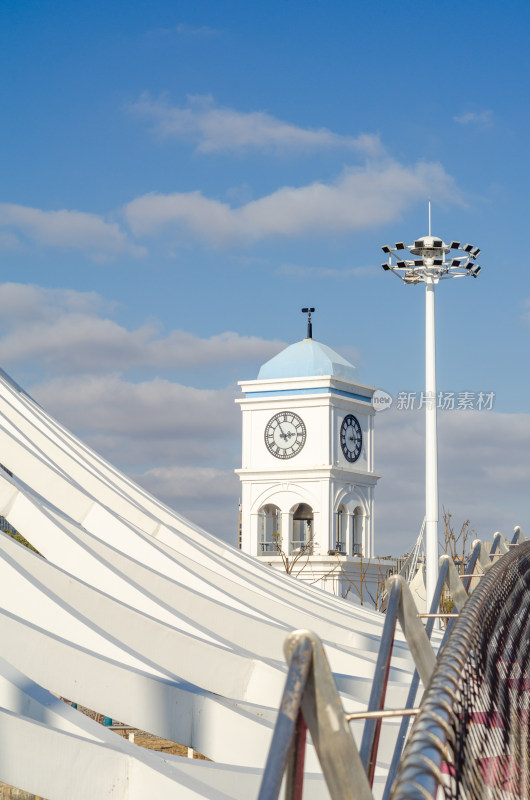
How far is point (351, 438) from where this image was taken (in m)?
49.6

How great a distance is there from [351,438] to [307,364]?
4318mm

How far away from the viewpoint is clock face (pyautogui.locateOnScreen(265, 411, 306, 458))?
48.7 m

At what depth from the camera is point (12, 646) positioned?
22.2ft

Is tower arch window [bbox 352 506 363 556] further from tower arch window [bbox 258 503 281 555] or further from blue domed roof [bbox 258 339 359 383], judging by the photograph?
blue domed roof [bbox 258 339 359 383]

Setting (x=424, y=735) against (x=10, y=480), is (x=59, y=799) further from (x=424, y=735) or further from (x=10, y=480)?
(x=10, y=480)

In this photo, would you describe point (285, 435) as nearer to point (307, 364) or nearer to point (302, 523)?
point (307, 364)

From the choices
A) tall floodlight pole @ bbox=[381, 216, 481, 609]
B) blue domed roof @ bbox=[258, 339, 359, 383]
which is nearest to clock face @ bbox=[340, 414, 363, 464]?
blue domed roof @ bbox=[258, 339, 359, 383]

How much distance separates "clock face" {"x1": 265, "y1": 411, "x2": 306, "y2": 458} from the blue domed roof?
2051 mm

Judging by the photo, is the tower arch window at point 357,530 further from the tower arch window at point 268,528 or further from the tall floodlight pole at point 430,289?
the tall floodlight pole at point 430,289

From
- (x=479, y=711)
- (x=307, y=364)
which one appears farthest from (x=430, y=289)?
(x=479, y=711)

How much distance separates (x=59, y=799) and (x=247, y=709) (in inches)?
87.3

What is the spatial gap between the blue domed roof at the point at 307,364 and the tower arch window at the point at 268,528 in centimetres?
655

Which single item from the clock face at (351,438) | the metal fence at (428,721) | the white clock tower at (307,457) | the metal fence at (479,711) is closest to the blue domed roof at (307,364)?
the white clock tower at (307,457)

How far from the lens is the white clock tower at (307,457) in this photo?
4762 centimetres
